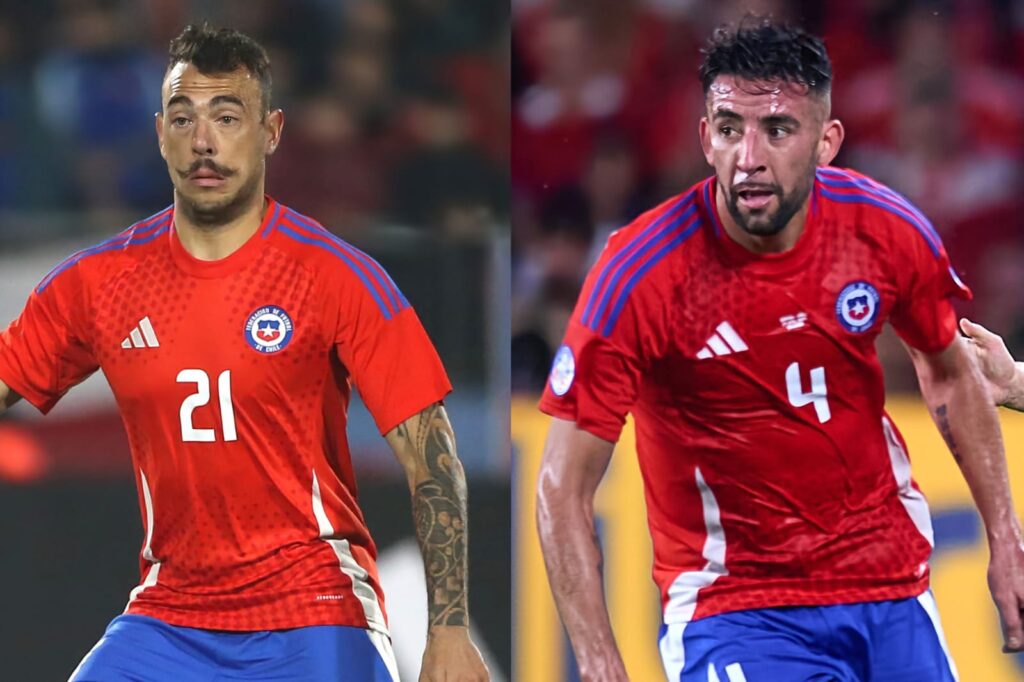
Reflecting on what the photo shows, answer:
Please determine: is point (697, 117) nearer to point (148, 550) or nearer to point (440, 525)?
point (440, 525)

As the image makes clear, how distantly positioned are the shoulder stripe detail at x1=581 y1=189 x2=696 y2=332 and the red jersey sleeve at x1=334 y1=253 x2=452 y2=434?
16.2 inches

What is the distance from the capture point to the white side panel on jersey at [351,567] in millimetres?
3398

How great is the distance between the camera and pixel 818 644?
3.27 meters

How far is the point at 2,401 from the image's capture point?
141 inches

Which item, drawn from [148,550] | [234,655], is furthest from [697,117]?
[234,655]

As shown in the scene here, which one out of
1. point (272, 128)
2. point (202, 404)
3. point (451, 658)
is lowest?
point (451, 658)

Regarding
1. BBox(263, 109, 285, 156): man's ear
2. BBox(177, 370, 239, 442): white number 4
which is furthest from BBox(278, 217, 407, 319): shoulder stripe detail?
BBox(177, 370, 239, 442): white number 4

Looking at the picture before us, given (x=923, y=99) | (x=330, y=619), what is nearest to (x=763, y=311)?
(x=330, y=619)

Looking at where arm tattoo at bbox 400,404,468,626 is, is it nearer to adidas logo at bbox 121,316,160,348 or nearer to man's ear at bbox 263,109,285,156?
adidas logo at bbox 121,316,160,348

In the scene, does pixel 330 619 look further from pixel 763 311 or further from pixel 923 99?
pixel 923 99

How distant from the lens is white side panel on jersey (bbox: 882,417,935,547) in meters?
3.44

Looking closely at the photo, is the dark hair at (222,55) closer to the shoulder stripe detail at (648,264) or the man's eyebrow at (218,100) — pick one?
the man's eyebrow at (218,100)

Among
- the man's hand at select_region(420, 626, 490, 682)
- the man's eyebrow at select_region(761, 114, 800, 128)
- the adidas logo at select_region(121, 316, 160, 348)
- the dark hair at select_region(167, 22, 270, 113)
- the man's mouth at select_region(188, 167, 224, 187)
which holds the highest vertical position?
the dark hair at select_region(167, 22, 270, 113)

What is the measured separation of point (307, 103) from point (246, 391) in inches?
44.6
